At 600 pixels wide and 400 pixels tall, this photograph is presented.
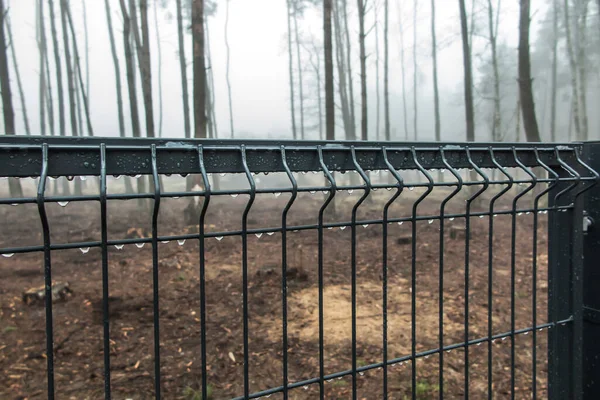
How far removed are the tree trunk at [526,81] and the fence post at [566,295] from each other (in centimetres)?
924

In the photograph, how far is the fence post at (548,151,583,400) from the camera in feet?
6.09

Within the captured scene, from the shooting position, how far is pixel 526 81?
10.1 meters

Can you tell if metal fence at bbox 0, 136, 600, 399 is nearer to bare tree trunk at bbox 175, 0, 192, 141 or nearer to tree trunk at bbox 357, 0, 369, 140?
tree trunk at bbox 357, 0, 369, 140

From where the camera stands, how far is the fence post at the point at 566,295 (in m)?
1.86

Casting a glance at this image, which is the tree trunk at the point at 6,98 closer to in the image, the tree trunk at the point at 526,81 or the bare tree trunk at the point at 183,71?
the bare tree trunk at the point at 183,71

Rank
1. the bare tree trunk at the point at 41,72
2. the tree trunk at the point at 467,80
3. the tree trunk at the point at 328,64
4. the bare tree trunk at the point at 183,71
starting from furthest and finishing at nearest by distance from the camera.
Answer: the bare tree trunk at the point at 41,72 < the bare tree trunk at the point at 183,71 < the tree trunk at the point at 467,80 < the tree trunk at the point at 328,64

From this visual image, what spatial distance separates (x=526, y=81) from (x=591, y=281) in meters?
9.87

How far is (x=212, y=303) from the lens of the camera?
486cm

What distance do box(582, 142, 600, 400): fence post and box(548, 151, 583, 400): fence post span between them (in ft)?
0.33

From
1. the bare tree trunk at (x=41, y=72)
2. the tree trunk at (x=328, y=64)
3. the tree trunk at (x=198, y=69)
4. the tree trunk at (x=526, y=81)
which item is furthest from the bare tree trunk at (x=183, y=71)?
the tree trunk at (x=526, y=81)

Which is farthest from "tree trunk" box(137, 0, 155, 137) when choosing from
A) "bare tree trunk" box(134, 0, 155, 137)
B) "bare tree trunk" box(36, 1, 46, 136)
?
"bare tree trunk" box(36, 1, 46, 136)

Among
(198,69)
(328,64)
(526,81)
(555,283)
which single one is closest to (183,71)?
(328,64)

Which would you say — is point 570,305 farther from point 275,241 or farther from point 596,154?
point 275,241

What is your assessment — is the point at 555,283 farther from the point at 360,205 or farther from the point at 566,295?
the point at 360,205
